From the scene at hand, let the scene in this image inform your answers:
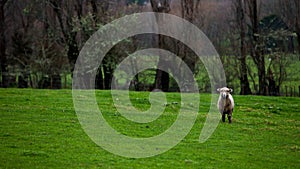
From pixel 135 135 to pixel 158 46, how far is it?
68.6 feet

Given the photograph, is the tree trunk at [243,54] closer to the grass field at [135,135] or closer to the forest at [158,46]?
the forest at [158,46]

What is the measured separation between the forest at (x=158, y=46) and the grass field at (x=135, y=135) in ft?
40.0

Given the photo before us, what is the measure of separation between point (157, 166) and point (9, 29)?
3921 cm

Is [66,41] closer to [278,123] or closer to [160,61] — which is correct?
[160,61]

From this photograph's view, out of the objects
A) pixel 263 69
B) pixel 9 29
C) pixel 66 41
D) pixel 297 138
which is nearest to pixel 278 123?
pixel 297 138

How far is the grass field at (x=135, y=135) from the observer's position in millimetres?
13203

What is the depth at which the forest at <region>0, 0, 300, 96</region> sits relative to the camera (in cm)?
3703

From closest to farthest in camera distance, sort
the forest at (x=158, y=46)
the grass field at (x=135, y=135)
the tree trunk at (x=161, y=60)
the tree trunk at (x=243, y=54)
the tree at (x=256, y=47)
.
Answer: the grass field at (x=135, y=135)
the tree trunk at (x=161, y=60)
the tree at (x=256, y=47)
the forest at (x=158, y=46)
the tree trunk at (x=243, y=54)

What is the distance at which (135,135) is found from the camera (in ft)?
55.2

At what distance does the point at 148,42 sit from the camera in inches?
1618

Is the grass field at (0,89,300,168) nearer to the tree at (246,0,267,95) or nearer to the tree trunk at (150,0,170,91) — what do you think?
the tree trunk at (150,0,170,91)

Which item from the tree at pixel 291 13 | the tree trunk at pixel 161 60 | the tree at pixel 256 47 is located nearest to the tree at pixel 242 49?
the tree at pixel 256 47

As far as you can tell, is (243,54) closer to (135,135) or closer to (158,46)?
(158,46)

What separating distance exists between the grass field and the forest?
12.2 m
